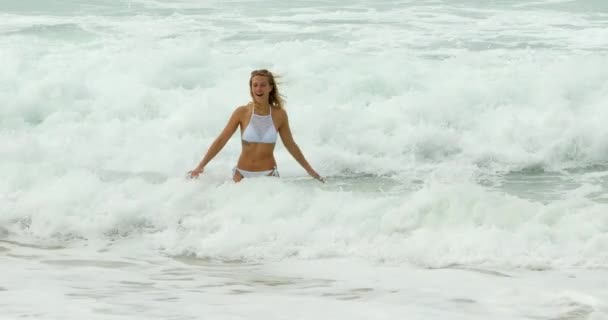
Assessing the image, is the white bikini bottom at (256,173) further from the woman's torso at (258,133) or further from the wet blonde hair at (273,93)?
the wet blonde hair at (273,93)

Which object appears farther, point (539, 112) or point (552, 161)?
point (539, 112)

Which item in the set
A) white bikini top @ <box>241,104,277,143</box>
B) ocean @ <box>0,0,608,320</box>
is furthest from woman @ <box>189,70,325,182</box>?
ocean @ <box>0,0,608,320</box>

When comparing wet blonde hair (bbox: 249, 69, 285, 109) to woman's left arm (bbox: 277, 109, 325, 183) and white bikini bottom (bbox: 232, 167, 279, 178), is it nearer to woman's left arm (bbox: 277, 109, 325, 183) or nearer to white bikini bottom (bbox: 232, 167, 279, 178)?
woman's left arm (bbox: 277, 109, 325, 183)

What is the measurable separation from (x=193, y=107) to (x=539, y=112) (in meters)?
4.35

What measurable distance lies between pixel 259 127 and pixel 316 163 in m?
3.42

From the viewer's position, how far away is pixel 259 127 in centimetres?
769

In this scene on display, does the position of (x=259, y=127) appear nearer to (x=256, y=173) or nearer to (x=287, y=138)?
(x=287, y=138)

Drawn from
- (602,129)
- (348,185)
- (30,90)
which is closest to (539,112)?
(602,129)

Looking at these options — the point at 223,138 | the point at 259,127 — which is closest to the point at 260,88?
the point at 259,127

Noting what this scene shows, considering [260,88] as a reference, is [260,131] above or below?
below

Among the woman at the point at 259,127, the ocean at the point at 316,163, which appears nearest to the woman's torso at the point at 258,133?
the woman at the point at 259,127

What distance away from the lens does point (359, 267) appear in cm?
680

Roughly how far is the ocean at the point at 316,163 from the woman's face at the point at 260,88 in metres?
0.87

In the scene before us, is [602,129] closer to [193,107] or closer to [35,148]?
[193,107]
